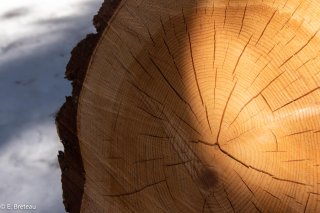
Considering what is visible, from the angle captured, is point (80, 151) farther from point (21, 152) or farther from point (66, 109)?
point (21, 152)

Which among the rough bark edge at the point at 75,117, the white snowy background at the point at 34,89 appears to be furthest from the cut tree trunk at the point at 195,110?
the white snowy background at the point at 34,89

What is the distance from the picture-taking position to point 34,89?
9.55 feet

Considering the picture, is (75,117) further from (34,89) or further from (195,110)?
(34,89)

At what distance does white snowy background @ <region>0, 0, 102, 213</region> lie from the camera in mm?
2330

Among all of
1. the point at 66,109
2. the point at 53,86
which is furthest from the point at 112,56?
the point at 53,86

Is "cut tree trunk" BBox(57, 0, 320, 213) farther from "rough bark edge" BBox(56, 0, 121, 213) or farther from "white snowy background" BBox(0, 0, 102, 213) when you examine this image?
"white snowy background" BBox(0, 0, 102, 213)

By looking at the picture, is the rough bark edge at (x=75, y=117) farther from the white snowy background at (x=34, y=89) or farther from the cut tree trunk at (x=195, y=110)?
the white snowy background at (x=34, y=89)

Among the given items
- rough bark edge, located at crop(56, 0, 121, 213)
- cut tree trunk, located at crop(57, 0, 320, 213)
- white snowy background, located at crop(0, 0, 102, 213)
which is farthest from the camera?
white snowy background, located at crop(0, 0, 102, 213)

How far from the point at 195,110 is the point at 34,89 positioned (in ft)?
5.13

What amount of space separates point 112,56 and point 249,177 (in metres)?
0.66

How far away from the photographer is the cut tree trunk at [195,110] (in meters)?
1.48

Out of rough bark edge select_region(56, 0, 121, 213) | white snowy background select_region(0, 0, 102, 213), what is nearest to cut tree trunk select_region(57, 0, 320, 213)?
rough bark edge select_region(56, 0, 121, 213)

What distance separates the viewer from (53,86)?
2.92 metres

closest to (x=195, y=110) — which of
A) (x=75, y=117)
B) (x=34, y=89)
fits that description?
(x=75, y=117)
